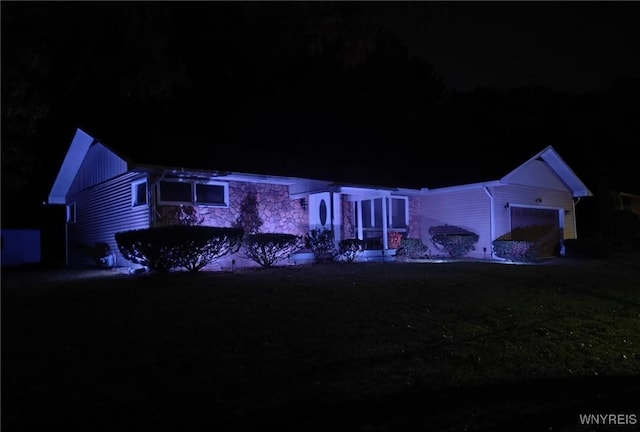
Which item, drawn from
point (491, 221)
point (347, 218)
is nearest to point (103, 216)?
point (347, 218)

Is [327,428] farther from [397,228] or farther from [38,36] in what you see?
[397,228]

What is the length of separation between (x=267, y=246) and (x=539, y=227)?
12820mm

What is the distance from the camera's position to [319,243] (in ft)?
54.9

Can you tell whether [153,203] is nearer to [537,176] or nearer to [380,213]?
[380,213]

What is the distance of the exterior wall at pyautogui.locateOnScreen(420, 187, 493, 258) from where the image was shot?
19312 mm

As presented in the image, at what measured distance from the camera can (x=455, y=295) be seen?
9.49 metres

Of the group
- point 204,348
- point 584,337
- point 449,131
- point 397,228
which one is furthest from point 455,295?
point 449,131

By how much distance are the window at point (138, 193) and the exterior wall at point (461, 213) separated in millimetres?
11648

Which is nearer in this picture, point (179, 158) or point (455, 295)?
point (455, 295)

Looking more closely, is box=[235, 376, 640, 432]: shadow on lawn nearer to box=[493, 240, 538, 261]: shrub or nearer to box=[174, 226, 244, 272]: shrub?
box=[174, 226, 244, 272]: shrub

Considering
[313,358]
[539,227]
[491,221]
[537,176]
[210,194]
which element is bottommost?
[313,358]

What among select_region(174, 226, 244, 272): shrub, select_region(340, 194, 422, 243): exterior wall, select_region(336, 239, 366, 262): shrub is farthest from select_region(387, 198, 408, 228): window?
select_region(174, 226, 244, 272): shrub

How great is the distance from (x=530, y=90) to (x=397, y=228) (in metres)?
24.6

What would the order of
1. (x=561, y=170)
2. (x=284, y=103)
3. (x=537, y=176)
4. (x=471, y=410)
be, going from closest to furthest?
(x=471, y=410)
(x=537, y=176)
(x=561, y=170)
(x=284, y=103)
